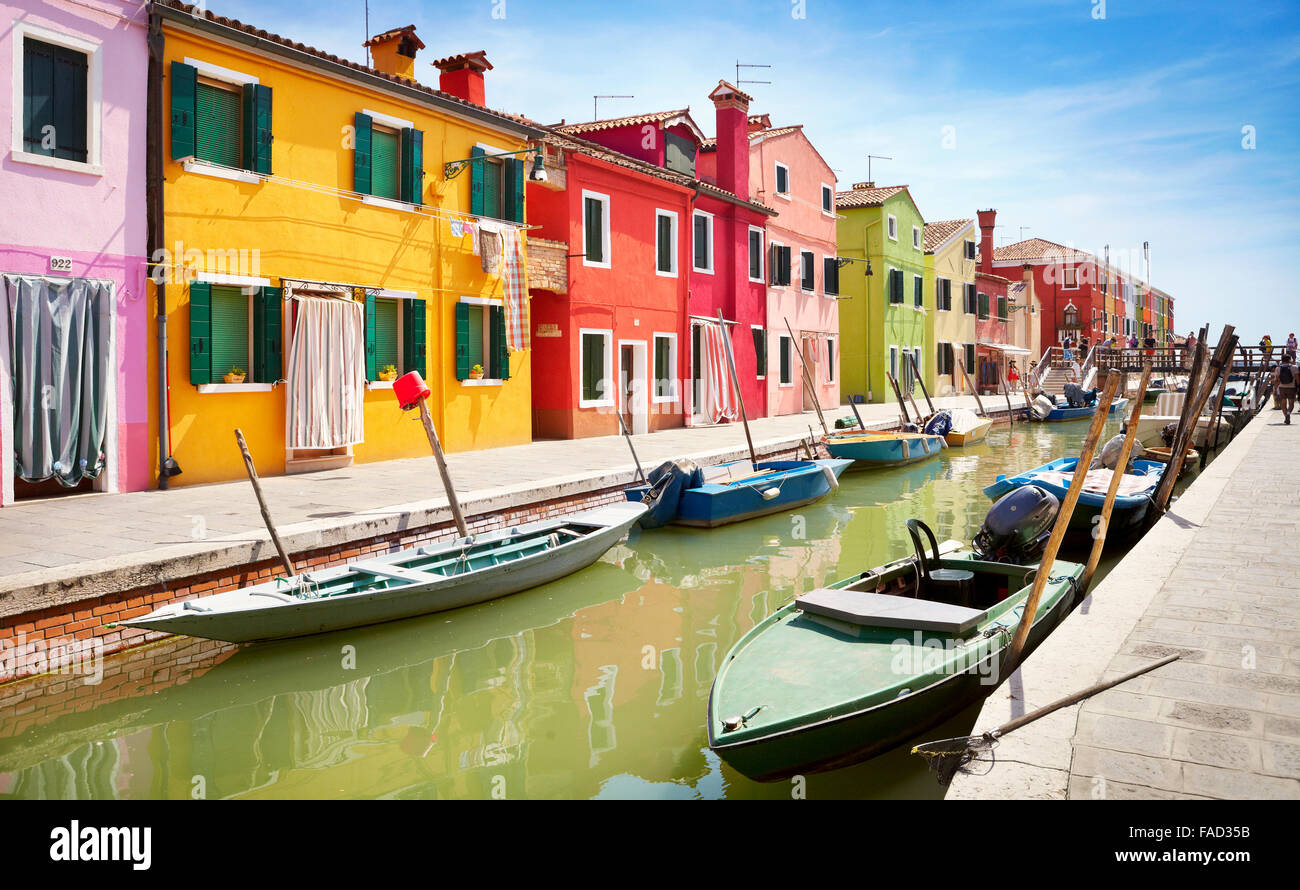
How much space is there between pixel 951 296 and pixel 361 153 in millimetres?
30496

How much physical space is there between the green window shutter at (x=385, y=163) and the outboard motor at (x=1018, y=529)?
10400 millimetres

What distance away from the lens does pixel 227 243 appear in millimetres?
11750

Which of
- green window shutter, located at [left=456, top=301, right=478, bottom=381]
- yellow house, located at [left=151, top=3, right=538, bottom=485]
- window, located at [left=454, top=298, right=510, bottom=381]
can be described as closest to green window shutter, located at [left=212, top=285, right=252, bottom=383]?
yellow house, located at [left=151, top=3, right=538, bottom=485]

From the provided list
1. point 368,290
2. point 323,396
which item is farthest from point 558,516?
point 368,290

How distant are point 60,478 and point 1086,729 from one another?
1038cm

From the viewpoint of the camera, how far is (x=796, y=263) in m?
26.6

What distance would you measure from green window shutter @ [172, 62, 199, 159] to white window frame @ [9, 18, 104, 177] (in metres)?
0.85

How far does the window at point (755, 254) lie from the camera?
958 inches

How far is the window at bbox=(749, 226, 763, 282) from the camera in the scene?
79.9 ft

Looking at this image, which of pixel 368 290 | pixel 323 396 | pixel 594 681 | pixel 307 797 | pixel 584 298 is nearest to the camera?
pixel 307 797

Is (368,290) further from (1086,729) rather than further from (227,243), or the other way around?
(1086,729)

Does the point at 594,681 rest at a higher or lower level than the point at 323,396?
lower

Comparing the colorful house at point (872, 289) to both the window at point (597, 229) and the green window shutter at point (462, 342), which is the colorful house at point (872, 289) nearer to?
the window at point (597, 229)

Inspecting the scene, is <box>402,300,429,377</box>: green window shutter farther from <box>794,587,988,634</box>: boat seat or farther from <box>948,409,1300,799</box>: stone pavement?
<box>948,409,1300,799</box>: stone pavement
